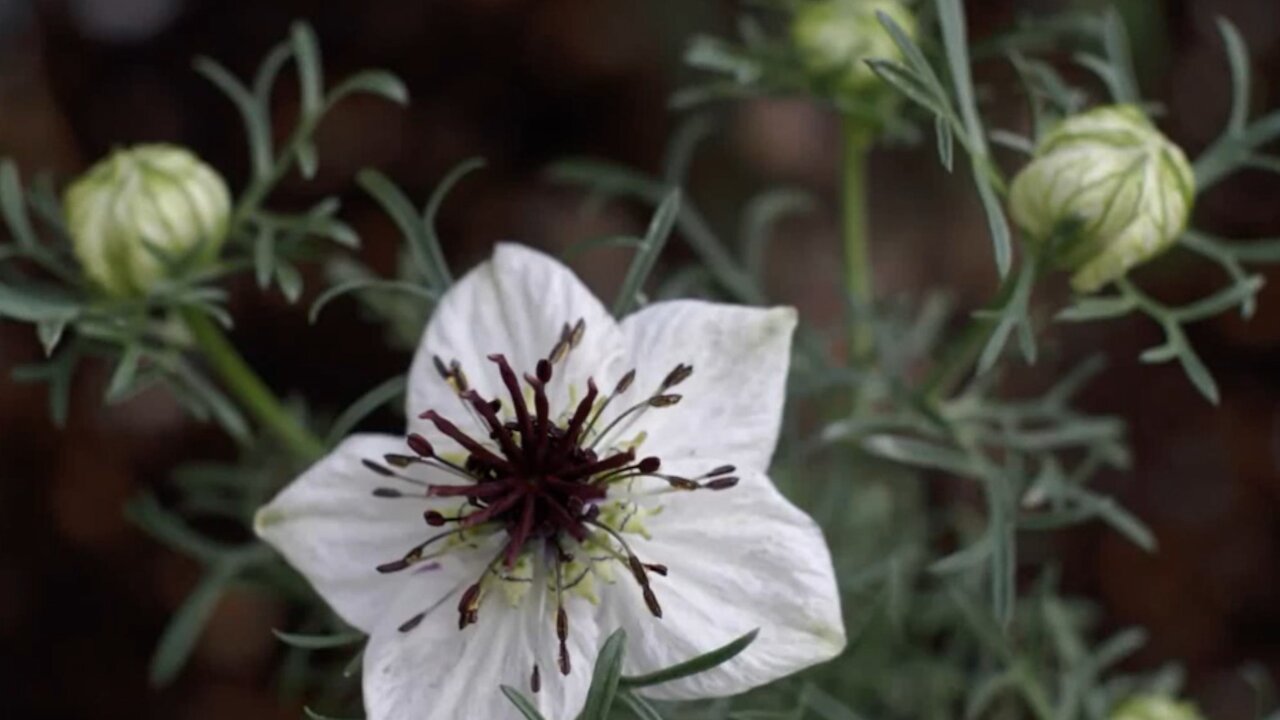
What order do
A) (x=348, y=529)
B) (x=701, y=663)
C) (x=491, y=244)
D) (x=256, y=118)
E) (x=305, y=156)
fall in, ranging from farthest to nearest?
(x=491, y=244), (x=256, y=118), (x=305, y=156), (x=348, y=529), (x=701, y=663)

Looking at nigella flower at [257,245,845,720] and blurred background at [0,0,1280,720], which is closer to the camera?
nigella flower at [257,245,845,720]

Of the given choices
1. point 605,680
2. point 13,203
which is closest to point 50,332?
point 13,203

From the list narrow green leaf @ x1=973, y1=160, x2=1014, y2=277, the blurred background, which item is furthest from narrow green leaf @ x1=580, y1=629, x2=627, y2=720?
the blurred background

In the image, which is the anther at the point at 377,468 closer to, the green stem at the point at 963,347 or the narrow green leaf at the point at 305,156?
the narrow green leaf at the point at 305,156

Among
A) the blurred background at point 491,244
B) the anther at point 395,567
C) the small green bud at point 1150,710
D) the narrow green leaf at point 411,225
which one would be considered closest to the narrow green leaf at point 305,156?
the narrow green leaf at point 411,225

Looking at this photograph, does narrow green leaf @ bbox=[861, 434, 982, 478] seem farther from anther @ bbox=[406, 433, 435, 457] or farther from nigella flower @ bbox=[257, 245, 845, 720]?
anther @ bbox=[406, 433, 435, 457]

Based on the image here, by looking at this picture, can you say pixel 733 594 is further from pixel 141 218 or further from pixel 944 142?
pixel 141 218
